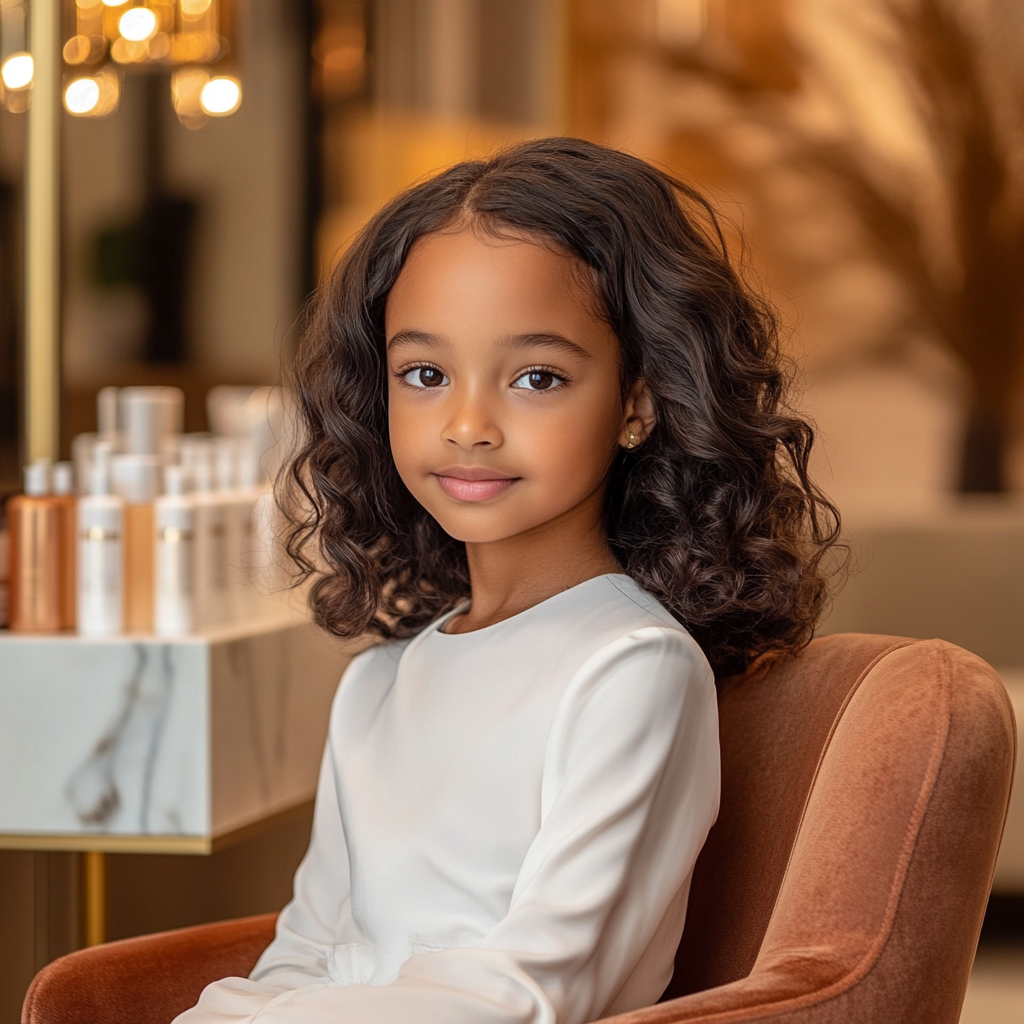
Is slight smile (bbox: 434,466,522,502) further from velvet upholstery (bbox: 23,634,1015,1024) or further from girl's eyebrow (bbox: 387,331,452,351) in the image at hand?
velvet upholstery (bbox: 23,634,1015,1024)

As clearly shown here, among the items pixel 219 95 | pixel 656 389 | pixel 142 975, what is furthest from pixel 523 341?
pixel 219 95

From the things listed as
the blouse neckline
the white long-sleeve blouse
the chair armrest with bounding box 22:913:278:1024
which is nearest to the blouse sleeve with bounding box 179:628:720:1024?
the white long-sleeve blouse

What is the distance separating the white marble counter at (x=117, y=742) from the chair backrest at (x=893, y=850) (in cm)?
61

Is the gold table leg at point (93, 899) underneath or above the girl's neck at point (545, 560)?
underneath

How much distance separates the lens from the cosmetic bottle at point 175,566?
53.4 inches

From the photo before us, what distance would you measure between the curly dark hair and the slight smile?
5.0 inches

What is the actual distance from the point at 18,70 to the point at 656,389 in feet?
3.11

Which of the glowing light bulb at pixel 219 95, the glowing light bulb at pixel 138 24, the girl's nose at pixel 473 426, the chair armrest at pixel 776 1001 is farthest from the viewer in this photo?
the glowing light bulb at pixel 219 95

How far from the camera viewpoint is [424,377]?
2.99ft

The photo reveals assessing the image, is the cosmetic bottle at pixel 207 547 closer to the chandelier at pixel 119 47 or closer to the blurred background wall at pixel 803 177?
the chandelier at pixel 119 47

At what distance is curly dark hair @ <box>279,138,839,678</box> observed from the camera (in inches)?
35.5

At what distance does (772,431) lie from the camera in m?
0.94

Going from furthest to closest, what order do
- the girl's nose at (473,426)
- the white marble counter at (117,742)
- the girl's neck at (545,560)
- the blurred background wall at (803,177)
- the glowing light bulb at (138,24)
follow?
1. the blurred background wall at (803,177)
2. the glowing light bulb at (138,24)
3. the white marble counter at (117,742)
4. the girl's neck at (545,560)
5. the girl's nose at (473,426)

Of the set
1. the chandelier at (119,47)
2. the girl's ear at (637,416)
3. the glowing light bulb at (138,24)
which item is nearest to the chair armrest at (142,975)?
the girl's ear at (637,416)
